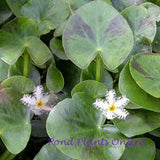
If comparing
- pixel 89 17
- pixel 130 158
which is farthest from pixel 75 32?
pixel 130 158

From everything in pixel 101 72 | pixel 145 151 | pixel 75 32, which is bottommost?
pixel 145 151

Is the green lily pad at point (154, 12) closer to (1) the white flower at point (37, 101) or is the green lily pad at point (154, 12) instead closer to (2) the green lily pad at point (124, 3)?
(2) the green lily pad at point (124, 3)

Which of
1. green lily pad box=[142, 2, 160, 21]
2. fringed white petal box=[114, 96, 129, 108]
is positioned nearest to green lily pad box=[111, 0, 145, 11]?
green lily pad box=[142, 2, 160, 21]

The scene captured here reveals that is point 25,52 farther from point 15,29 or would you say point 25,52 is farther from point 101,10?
point 101,10

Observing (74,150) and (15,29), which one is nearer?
(74,150)

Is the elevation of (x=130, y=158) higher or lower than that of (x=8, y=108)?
lower

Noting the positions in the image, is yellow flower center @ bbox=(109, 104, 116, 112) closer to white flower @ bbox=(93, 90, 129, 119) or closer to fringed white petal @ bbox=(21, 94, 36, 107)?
white flower @ bbox=(93, 90, 129, 119)

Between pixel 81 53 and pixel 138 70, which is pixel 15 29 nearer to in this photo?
pixel 81 53
